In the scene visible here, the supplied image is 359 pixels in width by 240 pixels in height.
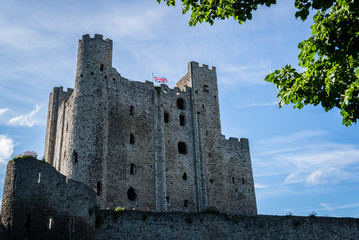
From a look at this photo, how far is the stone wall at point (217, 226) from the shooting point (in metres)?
20.6

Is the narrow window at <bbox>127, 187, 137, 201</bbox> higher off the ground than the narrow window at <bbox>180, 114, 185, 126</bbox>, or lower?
lower

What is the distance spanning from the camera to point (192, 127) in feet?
117

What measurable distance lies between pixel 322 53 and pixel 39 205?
1248 cm

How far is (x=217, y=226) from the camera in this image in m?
23.5

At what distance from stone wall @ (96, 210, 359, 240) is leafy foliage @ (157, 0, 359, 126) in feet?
39.8

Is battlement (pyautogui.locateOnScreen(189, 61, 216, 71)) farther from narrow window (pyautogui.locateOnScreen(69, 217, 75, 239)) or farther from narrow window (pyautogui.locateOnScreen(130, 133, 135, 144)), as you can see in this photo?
narrow window (pyautogui.locateOnScreen(69, 217, 75, 239))

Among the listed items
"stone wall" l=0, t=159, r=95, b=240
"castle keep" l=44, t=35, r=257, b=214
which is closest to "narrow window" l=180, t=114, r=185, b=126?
"castle keep" l=44, t=35, r=257, b=214

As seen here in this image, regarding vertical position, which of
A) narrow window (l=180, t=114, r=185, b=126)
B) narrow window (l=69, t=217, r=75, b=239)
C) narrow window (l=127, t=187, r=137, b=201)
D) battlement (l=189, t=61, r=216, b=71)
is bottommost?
narrow window (l=69, t=217, r=75, b=239)

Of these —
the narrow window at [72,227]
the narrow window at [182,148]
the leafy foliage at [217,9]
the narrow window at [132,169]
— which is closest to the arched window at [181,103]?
the narrow window at [182,148]

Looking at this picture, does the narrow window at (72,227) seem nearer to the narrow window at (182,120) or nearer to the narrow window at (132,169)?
the narrow window at (132,169)

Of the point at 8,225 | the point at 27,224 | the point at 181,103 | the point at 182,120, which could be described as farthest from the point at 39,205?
the point at 181,103

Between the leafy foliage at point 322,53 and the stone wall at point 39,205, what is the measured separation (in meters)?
9.77

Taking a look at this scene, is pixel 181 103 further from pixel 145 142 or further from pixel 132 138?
pixel 132 138

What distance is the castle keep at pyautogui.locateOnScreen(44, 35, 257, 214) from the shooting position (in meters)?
29.0
